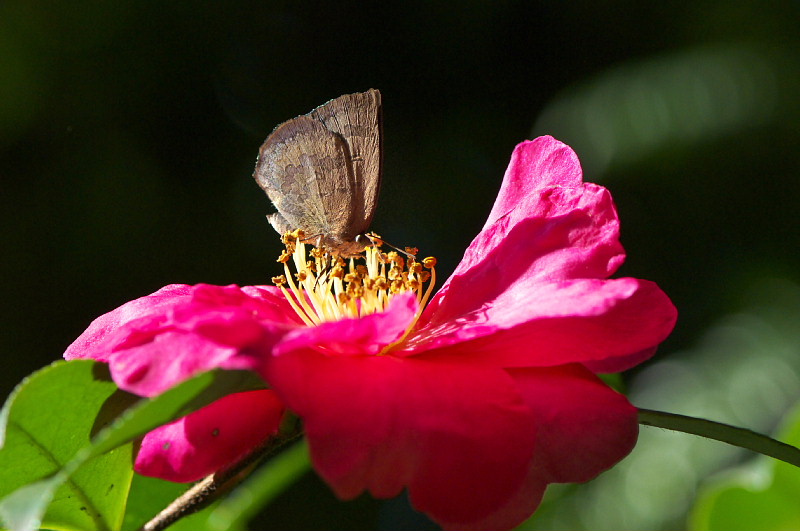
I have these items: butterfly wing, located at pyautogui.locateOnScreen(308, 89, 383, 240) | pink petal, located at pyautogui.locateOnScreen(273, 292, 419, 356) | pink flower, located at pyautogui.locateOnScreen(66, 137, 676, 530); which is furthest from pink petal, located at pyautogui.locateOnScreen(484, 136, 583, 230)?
pink petal, located at pyautogui.locateOnScreen(273, 292, 419, 356)

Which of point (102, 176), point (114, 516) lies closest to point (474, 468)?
point (114, 516)

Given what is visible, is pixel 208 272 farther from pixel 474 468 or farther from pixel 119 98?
pixel 474 468

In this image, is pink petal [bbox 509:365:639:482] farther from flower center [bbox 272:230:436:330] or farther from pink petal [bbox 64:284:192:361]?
pink petal [bbox 64:284:192:361]

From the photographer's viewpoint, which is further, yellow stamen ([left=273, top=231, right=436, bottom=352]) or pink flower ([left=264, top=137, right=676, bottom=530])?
yellow stamen ([left=273, top=231, right=436, bottom=352])

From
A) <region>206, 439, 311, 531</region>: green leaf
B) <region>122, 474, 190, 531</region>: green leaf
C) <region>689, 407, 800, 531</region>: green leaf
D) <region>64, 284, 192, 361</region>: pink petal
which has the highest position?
<region>64, 284, 192, 361</region>: pink petal

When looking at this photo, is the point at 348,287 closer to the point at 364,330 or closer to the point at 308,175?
the point at 308,175

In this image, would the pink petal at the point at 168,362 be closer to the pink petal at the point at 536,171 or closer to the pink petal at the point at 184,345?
the pink petal at the point at 184,345

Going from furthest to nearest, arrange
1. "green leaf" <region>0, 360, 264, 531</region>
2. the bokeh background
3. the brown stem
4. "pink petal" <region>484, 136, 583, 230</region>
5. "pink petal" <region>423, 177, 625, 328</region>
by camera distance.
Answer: the bokeh background
"pink petal" <region>484, 136, 583, 230</region>
"pink petal" <region>423, 177, 625, 328</region>
the brown stem
"green leaf" <region>0, 360, 264, 531</region>
